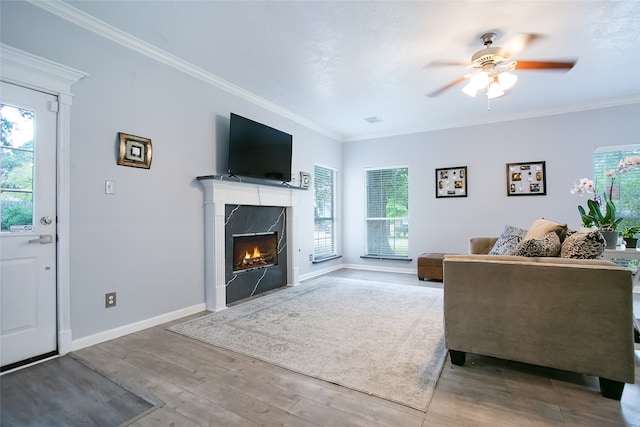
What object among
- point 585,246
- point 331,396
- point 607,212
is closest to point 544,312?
point 585,246

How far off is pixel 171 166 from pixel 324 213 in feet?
10.5

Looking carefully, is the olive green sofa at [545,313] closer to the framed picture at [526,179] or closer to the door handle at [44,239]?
the door handle at [44,239]

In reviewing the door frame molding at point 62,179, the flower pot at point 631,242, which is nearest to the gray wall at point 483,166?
the flower pot at point 631,242

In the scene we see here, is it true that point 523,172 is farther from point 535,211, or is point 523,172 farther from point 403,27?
point 403,27

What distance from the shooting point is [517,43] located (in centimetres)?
274

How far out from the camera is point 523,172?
4.72 meters

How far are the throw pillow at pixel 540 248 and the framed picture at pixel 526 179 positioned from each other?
308 centimetres

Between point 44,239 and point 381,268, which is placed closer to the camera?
point 44,239

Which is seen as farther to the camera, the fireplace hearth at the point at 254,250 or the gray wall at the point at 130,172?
the fireplace hearth at the point at 254,250

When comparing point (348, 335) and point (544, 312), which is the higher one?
point (544, 312)

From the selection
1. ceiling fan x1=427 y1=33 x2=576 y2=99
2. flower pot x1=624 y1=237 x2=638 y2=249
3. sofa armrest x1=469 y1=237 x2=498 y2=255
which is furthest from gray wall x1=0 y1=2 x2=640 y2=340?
ceiling fan x1=427 y1=33 x2=576 y2=99

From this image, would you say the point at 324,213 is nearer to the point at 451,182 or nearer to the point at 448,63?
the point at 451,182

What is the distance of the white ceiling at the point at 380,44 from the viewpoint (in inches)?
91.4

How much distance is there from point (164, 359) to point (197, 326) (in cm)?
65
